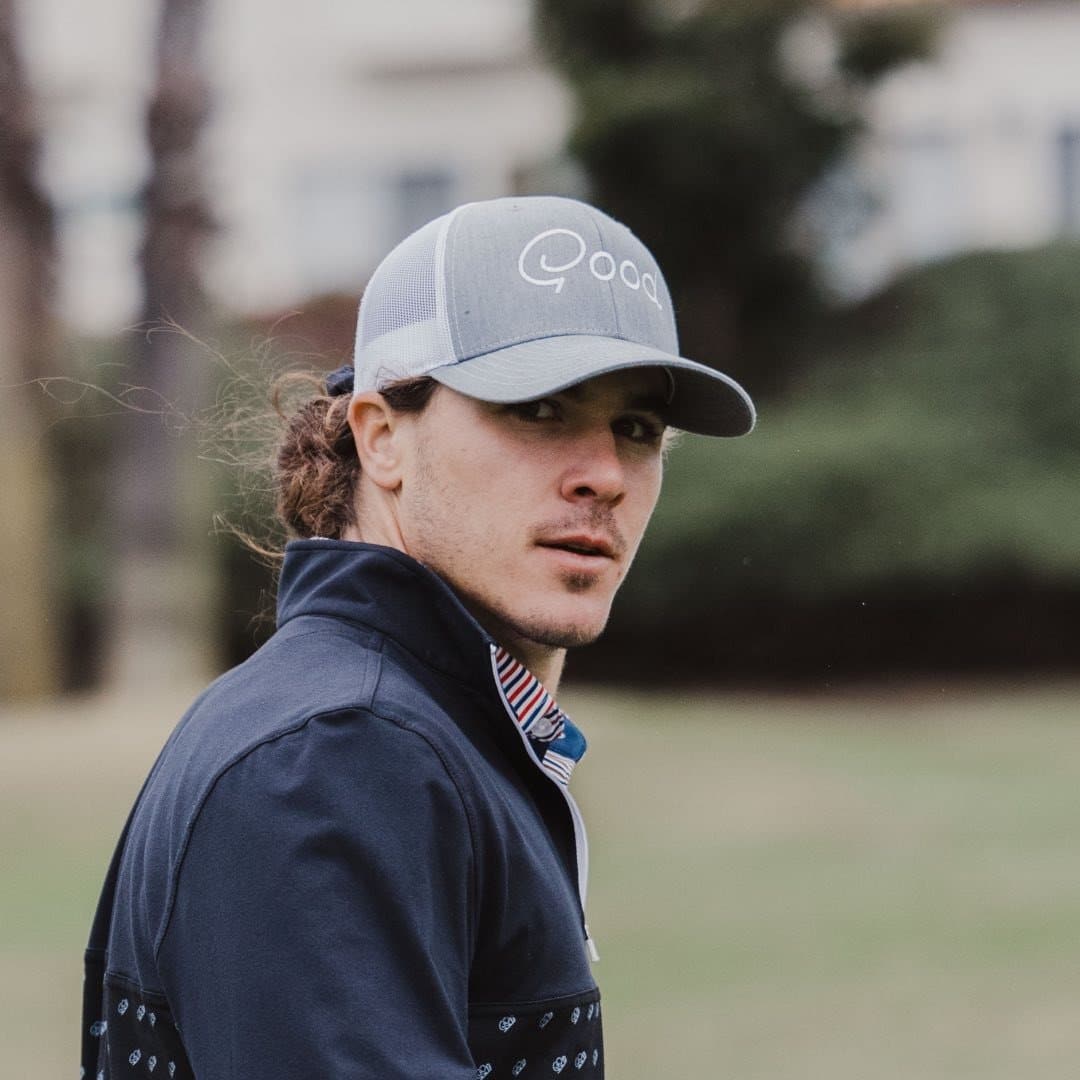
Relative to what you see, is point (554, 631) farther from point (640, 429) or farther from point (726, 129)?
point (726, 129)

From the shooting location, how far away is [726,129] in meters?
17.9

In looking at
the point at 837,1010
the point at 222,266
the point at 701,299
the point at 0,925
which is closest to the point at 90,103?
the point at 222,266

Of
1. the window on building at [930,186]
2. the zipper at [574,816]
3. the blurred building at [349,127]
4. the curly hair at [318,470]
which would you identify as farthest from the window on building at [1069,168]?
the zipper at [574,816]

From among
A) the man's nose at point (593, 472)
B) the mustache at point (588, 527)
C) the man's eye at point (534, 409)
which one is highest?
the man's eye at point (534, 409)

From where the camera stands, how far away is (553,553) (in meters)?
2.04

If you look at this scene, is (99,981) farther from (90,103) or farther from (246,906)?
(90,103)

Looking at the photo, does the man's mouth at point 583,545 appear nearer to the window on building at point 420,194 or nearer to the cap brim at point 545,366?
the cap brim at point 545,366

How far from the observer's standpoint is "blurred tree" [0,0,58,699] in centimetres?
1434

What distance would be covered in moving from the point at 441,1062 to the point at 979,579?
17.3 meters

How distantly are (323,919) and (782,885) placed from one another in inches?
330

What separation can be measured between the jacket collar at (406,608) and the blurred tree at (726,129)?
1642 centimetres

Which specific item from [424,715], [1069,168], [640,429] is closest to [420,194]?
[1069,168]

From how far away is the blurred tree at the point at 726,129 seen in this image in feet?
58.9

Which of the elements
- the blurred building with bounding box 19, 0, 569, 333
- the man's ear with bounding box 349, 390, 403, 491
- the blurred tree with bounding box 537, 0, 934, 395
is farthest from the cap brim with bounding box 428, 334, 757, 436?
the blurred building with bounding box 19, 0, 569, 333
